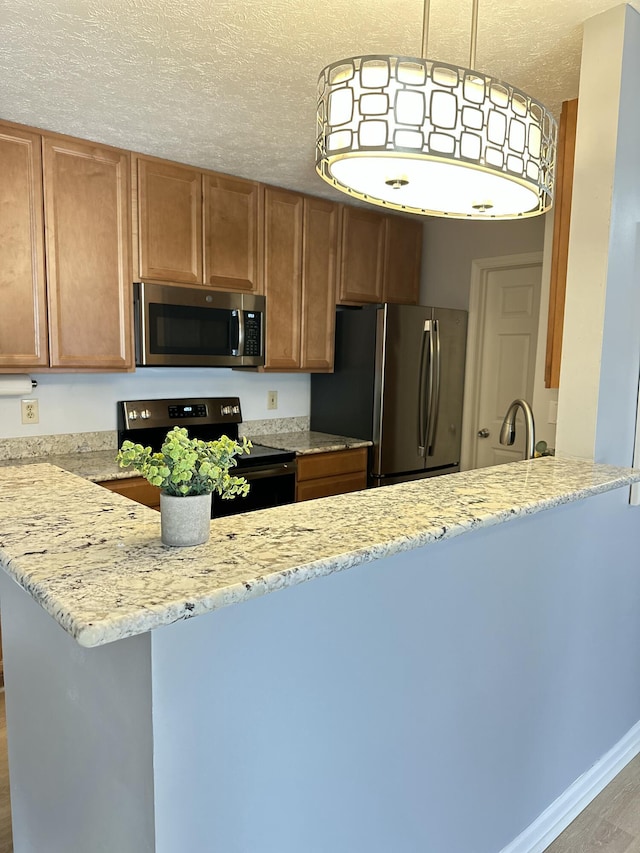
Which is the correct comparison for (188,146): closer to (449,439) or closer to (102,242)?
(102,242)

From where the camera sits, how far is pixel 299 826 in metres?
1.10

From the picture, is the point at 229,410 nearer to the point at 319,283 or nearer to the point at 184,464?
the point at 319,283

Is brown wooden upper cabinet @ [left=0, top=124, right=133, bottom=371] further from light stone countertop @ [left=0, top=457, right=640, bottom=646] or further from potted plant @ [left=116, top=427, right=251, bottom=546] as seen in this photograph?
potted plant @ [left=116, top=427, right=251, bottom=546]

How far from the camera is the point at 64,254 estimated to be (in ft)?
8.88

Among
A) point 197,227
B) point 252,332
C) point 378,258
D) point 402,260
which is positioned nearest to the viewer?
point 197,227

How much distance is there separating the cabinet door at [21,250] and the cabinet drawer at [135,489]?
65 centimetres

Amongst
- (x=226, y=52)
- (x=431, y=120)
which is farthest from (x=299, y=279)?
(x=431, y=120)

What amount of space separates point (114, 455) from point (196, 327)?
2.63 ft

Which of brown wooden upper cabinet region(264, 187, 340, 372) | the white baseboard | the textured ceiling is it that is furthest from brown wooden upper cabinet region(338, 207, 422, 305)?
the white baseboard

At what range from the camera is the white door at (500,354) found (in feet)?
12.0

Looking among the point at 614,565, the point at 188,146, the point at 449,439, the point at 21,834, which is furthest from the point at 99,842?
the point at 449,439

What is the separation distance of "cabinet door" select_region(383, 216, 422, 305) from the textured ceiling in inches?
59.4

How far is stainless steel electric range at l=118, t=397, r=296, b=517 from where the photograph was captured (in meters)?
3.09

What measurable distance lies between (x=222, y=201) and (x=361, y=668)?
2699mm
